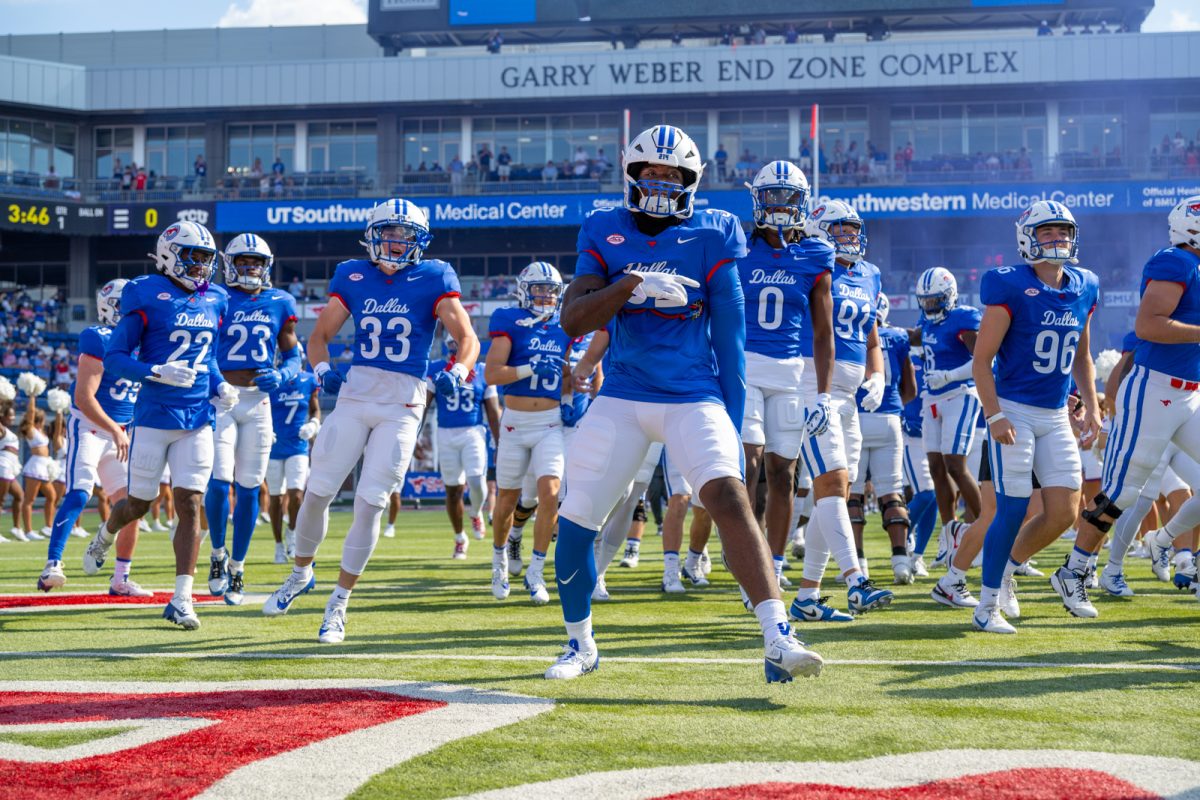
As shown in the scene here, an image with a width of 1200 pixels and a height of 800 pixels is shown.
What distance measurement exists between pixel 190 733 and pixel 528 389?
6023 mm

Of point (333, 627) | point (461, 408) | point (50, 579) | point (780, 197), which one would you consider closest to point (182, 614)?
point (333, 627)

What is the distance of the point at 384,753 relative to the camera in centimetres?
400

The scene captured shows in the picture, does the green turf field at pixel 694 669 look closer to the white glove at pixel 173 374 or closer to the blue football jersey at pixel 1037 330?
the blue football jersey at pixel 1037 330

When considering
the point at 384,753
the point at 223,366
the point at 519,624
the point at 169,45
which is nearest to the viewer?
the point at 384,753

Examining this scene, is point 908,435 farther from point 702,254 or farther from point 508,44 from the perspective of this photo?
point 508,44

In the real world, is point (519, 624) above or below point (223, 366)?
below

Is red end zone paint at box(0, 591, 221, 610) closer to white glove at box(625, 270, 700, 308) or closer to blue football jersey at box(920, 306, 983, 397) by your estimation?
white glove at box(625, 270, 700, 308)

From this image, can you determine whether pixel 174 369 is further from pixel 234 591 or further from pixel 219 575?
pixel 219 575

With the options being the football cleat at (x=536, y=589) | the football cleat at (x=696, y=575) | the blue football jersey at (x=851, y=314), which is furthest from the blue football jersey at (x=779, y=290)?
the football cleat at (x=696, y=575)

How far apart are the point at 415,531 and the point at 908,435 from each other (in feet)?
34.4

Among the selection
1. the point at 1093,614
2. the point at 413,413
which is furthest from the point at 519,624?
the point at 1093,614

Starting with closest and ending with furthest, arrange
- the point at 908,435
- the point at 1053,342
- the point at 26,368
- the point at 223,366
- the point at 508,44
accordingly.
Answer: the point at 1053,342 → the point at 223,366 → the point at 908,435 → the point at 26,368 → the point at 508,44

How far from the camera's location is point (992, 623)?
702cm

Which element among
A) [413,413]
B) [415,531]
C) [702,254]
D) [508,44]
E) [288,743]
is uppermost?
[508,44]
